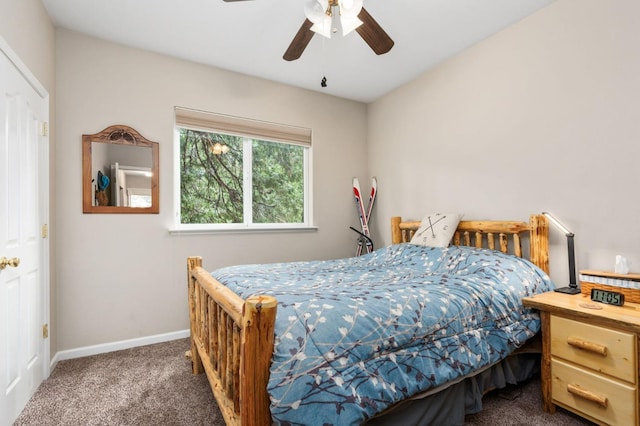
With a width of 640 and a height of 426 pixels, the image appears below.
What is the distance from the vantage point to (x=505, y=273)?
196 centimetres

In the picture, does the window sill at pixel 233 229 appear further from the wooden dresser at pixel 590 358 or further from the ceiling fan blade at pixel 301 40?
the wooden dresser at pixel 590 358

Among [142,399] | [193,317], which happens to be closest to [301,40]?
[193,317]

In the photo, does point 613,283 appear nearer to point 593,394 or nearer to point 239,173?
point 593,394

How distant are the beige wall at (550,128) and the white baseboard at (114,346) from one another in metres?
2.70

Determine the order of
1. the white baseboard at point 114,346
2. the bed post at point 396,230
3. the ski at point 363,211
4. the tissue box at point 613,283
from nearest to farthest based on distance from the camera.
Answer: the tissue box at point 613,283, the white baseboard at point 114,346, the bed post at point 396,230, the ski at point 363,211

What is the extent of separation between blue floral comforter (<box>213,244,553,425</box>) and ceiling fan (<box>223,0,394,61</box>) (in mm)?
1485

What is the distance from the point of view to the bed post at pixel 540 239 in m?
2.15

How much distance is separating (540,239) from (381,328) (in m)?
1.54

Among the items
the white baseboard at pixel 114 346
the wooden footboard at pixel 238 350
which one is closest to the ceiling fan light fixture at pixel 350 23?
the wooden footboard at pixel 238 350

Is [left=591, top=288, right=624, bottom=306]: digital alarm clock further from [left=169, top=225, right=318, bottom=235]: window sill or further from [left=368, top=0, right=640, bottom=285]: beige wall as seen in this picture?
[left=169, top=225, right=318, bottom=235]: window sill

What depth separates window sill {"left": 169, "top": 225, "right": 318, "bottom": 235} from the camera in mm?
2920

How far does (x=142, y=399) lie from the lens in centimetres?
188

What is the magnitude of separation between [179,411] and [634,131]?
3.08m

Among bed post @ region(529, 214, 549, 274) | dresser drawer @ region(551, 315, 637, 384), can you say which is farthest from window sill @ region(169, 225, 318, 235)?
dresser drawer @ region(551, 315, 637, 384)
